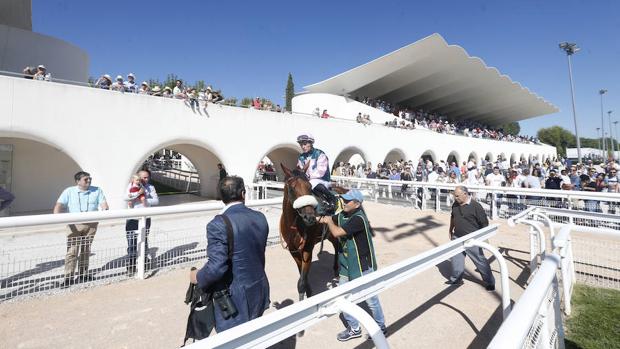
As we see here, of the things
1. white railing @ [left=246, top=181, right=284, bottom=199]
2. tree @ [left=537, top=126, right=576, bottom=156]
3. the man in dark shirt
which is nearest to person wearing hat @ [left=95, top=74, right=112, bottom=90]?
white railing @ [left=246, top=181, right=284, bottom=199]

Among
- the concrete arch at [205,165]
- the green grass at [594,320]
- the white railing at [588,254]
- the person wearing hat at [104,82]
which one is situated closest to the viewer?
the green grass at [594,320]

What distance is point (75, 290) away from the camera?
4203mm

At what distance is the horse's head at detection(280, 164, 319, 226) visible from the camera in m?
3.17

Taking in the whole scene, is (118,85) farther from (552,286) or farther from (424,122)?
(424,122)

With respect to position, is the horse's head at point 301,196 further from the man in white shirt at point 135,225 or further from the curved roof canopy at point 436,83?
the curved roof canopy at point 436,83

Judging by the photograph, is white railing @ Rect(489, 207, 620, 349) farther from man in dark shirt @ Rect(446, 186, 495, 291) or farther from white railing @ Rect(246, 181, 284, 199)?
white railing @ Rect(246, 181, 284, 199)

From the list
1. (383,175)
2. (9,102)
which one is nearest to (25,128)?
(9,102)

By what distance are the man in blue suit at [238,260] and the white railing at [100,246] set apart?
2.90m

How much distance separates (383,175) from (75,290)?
14.2 metres

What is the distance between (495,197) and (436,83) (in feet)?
77.2

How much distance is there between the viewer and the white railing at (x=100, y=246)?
3756mm

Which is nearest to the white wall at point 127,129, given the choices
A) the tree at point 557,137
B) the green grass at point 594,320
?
the green grass at point 594,320

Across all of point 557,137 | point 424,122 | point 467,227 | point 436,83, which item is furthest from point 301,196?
point 557,137

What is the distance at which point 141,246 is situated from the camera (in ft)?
15.2
